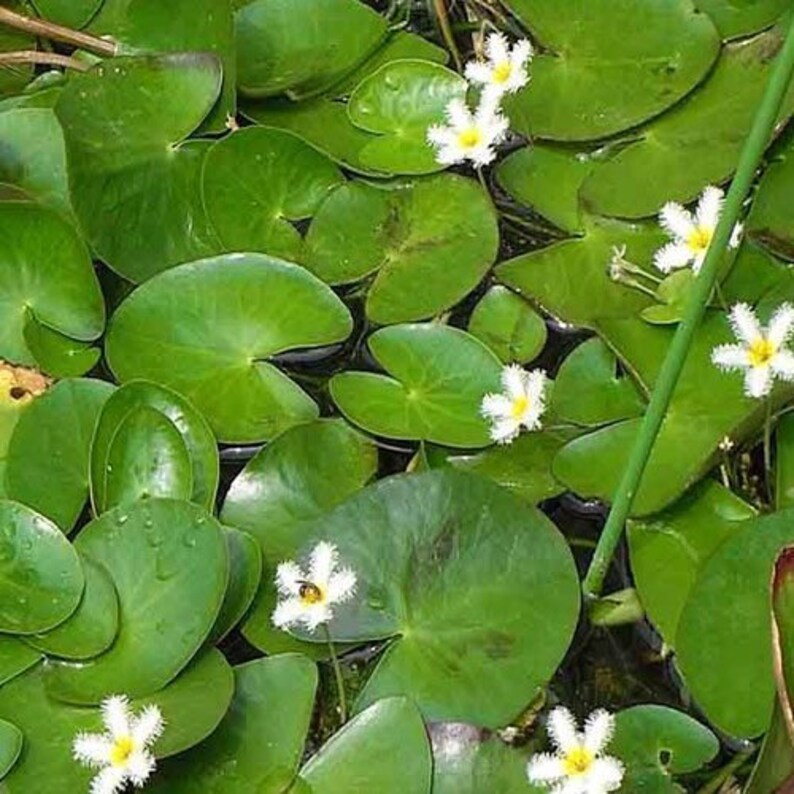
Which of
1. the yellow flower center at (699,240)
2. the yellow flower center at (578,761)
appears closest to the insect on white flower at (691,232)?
the yellow flower center at (699,240)

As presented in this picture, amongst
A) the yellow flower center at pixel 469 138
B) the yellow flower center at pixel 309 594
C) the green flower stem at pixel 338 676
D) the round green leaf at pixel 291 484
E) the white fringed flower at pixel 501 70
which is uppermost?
the white fringed flower at pixel 501 70

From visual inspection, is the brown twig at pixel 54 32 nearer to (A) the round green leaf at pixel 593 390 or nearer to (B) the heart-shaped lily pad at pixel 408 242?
(B) the heart-shaped lily pad at pixel 408 242

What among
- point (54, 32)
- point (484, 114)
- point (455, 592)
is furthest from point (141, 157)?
point (455, 592)

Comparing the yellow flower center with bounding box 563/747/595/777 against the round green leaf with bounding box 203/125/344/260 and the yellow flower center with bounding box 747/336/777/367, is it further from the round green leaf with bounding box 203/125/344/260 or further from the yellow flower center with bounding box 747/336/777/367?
the round green leaf with bounding box 203/125/344/260

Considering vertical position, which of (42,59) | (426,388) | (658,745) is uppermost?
(42,59)

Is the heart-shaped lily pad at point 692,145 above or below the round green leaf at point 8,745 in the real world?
above

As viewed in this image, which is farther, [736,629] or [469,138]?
[469,138]

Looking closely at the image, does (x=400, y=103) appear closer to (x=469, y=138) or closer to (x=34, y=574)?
(x=469, y=138)

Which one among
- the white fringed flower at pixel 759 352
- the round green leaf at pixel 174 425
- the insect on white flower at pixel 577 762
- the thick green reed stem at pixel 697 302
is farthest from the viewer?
the round green leaf at pixel 174 425
